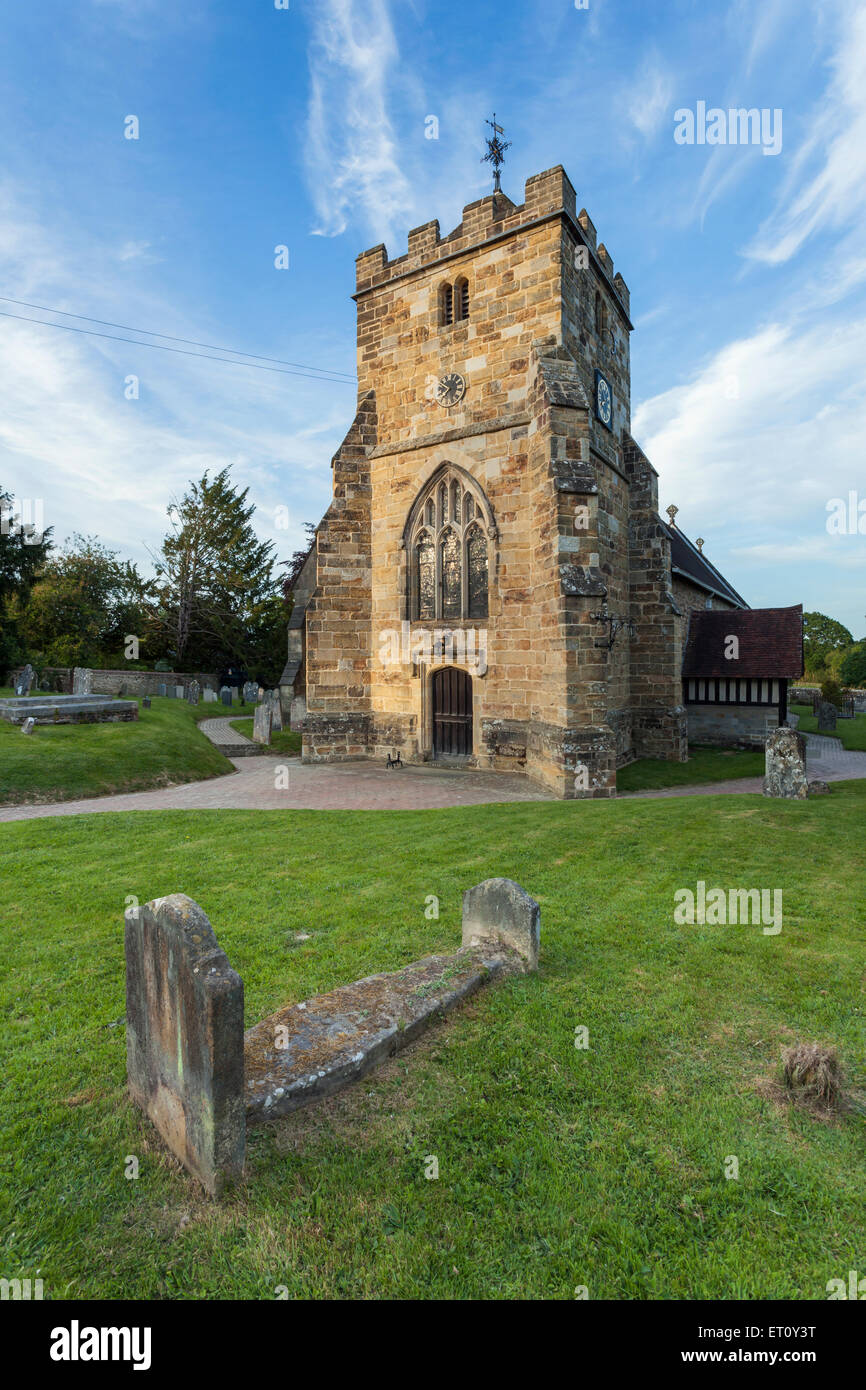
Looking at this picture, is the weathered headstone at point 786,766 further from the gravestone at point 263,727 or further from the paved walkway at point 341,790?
the gravestone at point 263,727

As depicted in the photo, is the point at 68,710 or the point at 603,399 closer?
the point at 603,399

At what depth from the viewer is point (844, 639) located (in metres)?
62.4

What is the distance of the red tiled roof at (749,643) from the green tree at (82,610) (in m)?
29.4

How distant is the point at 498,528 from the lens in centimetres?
1552

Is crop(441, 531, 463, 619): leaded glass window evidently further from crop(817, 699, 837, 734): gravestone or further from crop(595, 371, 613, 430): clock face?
crop(817, 699, 837, 734): gravestone

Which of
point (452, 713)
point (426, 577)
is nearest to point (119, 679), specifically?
point (426, 577)

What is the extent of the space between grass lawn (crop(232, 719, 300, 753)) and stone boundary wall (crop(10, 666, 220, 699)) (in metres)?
9.56

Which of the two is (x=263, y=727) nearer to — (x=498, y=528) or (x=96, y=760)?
(x=96, y=760)

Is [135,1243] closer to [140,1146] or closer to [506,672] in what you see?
[140,1146]

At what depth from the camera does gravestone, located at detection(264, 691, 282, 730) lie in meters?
23.6

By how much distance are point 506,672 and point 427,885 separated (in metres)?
Result: 9.24

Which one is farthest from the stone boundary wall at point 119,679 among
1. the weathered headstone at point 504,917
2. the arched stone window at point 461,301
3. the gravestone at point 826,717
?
the gravestone at point 826,717

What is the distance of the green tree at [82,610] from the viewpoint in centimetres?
3219

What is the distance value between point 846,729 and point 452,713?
20954 millimetres
